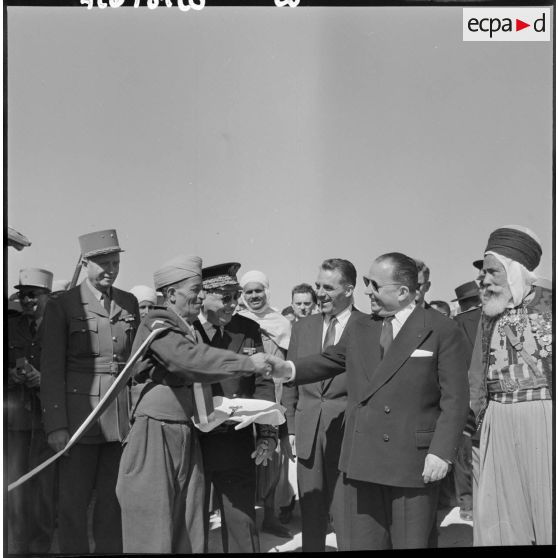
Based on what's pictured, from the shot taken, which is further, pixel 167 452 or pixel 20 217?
pixel 20 217

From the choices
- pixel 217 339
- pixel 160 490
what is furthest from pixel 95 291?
pixel 160 490

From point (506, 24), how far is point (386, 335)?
1807mm

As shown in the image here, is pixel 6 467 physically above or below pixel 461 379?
below

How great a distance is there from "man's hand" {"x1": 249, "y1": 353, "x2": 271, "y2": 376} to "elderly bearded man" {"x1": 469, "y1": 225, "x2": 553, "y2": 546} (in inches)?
45.8

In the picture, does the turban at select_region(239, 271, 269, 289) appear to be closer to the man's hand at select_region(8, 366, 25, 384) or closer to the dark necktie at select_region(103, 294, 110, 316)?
the dark necktie at select_region(103, 294, 110, 316)

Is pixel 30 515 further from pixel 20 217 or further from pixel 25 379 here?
pixel 20 217

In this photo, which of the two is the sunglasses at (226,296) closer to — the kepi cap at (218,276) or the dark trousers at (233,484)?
the kepi cap at (218,276)

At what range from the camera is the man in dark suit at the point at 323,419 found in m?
4.68

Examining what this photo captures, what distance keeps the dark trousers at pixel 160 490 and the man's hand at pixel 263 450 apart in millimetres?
333

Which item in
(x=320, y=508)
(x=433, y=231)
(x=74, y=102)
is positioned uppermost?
(x=74, y=102)

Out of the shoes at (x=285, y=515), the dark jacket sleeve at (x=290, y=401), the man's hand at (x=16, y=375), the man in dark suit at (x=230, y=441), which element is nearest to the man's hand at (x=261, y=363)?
the man in dark suit at (x=230, y=441)

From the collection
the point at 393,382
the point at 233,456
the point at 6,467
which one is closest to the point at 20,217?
the point at 6,467

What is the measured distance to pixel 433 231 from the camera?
471 cm

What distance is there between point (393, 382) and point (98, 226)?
70.5 inches
